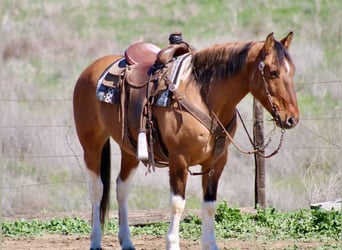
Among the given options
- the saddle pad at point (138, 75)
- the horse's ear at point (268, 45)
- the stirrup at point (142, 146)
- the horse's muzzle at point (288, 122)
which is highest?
the horse's ear at point (268, 45)

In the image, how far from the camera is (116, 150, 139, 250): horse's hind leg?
25.1ft

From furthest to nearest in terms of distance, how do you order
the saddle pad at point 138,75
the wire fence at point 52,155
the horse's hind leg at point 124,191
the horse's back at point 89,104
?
the wire fence at point 52,155
the horse's back at point 89,104
the horse's hind leg at point 124,191
the saddle pad at point 138,75

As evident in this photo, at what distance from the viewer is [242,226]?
8.88 meters

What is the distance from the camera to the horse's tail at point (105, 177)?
7.84 m

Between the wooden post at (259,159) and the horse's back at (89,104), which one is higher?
the horse's back at (89,104)

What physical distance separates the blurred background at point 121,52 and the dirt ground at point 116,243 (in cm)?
126

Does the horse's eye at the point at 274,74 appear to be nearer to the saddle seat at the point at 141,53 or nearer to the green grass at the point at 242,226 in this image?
the saddle seat at the point at 141,53

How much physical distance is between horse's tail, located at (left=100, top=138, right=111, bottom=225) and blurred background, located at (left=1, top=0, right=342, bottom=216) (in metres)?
1.64

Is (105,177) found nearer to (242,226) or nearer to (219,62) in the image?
(242,226)

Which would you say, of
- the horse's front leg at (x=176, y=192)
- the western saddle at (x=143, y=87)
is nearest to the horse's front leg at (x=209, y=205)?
the horse's front leg at (x=176, y=192)

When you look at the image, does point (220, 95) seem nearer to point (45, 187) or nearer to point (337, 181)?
point (337, 181)

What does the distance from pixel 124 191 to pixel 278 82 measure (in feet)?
6.86

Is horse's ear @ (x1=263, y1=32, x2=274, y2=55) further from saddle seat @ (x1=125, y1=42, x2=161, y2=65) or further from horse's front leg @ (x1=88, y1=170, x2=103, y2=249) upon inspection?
horse's front leg @ (x1=88, y1=170, x2=103, y2=249)

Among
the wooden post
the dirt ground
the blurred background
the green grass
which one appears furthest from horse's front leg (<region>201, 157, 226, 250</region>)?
the wooden post
